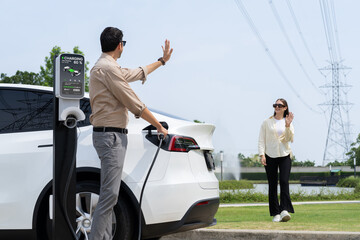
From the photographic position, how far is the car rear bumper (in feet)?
17.6

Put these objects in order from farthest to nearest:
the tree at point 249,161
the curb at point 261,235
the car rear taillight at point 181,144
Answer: the tree at point 249,161 → the curb at point 261,235 → the car rear taillight at point 181,144

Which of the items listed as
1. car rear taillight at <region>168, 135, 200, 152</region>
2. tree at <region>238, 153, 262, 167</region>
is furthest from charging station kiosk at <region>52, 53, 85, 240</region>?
tree at <region>238, 153, 262, 167</region>

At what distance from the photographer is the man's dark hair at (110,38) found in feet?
16.1

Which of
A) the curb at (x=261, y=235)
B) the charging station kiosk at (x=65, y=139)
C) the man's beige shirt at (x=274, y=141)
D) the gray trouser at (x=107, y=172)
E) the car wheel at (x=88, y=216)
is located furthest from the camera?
the man's beige shirt at (x=274, y=141)

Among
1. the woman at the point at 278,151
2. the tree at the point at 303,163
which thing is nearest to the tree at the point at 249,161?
the tree at the point at 303,163

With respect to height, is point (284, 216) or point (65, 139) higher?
point (65, 139)

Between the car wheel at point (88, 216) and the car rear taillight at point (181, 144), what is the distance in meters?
0.68

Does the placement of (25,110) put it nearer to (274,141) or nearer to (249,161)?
(274,141)

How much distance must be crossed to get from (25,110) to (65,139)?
111 cm

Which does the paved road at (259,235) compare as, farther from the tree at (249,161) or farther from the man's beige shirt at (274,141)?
the tree at (249,161)

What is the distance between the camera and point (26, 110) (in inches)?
→ 232

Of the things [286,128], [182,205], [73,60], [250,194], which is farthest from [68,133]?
[250,194]

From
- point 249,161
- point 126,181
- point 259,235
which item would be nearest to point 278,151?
point 259,235

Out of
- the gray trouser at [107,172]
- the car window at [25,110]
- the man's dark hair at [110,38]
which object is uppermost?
the man's dark hair at [110,38]
